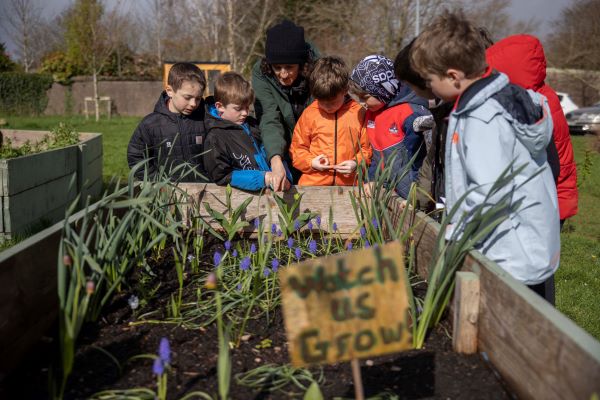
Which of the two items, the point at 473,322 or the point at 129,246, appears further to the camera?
the point at 129,246

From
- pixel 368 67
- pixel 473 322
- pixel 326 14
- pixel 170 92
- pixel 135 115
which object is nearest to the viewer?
pixel 473 322

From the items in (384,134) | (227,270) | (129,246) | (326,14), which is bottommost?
(227,270)

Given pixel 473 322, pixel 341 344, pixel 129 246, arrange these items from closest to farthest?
pixel 341 344 < pixel 473 322 < pixel 129 246

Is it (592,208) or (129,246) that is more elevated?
(129,246)

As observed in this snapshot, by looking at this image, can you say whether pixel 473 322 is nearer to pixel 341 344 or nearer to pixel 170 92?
pixel 341 344

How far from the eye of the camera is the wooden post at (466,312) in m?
1.69

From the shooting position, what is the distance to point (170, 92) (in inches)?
134

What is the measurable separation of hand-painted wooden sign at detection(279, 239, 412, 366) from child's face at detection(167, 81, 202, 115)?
2244mm

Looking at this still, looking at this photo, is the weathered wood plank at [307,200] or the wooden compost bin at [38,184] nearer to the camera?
the weathered wood plank at [307,200]

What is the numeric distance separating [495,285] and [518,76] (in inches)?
42.2

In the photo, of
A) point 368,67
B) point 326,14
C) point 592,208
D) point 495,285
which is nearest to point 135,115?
point 326,14

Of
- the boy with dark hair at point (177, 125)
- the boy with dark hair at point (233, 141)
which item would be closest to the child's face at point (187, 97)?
the boy with dark hair at point (177, 125)

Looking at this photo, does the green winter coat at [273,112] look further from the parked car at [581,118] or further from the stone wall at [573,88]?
the stone wall at [573,88]

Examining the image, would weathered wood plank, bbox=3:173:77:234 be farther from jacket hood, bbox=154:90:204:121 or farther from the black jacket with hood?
jacket hood, bbox=154:90:204:121
